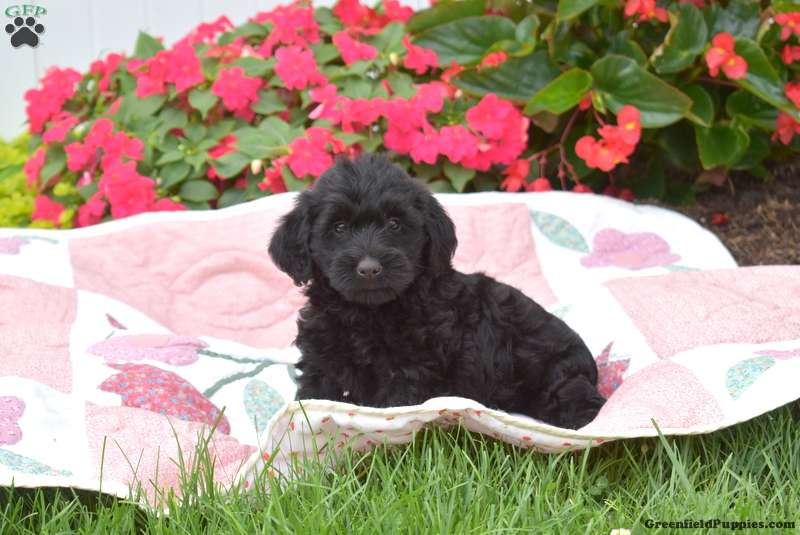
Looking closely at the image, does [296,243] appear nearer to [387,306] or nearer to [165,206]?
[387,306]

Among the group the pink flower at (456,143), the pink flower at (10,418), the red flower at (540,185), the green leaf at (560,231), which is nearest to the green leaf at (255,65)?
the pink flower at (456,143)

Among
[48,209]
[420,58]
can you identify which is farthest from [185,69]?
[420,58]

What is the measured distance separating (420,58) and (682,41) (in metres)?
1.35

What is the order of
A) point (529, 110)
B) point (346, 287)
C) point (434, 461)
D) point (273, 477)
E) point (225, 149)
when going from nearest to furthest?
1. point (273, 477)
2. point (434, 461)
3. point (346, 287)
4. point (529, 110)
5. point (225, 149)

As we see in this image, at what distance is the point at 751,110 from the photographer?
16.1 feet

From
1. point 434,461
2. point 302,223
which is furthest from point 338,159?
point 434,461

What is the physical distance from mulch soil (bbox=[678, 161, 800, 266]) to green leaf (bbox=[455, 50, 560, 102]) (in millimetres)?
1036

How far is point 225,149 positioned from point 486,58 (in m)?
1.44

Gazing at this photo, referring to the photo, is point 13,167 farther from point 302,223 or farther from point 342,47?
point 302,223

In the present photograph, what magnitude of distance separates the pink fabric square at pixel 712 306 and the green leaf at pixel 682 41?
1193 millimetres

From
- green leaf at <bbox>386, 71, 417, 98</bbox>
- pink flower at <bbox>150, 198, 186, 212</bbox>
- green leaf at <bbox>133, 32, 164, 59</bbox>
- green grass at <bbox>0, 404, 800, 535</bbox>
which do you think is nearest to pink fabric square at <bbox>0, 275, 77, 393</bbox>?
green grass at <bbox>0, 404, 800, 535</bbox>

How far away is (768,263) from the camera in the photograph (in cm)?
480

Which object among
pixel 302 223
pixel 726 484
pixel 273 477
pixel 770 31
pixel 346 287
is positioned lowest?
pixel 726 484

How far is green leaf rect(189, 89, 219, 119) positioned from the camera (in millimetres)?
5172
